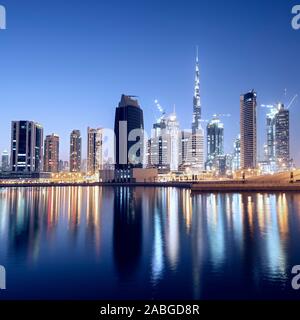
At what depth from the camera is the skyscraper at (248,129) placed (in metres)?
183

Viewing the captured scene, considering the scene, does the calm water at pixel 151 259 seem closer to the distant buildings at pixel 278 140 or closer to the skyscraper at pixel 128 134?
the skyscraper at pixel 128 134

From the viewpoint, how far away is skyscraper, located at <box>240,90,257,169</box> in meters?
183

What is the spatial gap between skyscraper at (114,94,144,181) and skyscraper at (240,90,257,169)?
61.3m

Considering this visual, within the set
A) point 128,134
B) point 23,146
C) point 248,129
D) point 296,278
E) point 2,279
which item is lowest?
point 2,279

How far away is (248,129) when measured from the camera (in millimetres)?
188250

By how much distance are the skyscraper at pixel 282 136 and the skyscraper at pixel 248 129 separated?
11.7 m

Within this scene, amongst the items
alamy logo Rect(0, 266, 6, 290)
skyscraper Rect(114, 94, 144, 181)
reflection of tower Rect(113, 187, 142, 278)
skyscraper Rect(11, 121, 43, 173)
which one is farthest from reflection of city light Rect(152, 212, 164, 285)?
skyscraper Rect(11, 121, 43, 173)

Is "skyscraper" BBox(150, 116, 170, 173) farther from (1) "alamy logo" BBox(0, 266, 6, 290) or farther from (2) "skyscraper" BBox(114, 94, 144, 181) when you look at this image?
(1) "alamy logo" BBox(0, 266, 6, 290)

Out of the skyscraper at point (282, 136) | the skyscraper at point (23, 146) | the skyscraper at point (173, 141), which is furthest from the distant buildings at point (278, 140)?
the skyscraper at point (23, 146)

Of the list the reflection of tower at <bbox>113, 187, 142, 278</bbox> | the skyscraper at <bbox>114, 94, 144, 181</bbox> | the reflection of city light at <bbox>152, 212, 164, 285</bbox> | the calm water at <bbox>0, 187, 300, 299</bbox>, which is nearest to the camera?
the calm water at <bbox>0, 187, 300, 299</bbox>

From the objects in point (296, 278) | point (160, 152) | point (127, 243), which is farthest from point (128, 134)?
point (296, 278)

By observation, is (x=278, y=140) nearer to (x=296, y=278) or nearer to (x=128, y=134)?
(x=128, y=134)

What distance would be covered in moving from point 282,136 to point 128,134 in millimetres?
83792
